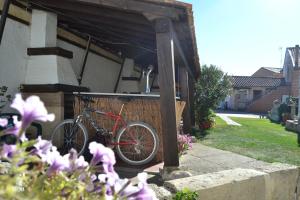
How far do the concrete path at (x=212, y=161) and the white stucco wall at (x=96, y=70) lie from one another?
3567 millimetres

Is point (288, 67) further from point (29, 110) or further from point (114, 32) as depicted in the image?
point (29, 110)

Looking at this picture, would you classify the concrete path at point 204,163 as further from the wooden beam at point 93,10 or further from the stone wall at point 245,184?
the wooden beam at point 93,10

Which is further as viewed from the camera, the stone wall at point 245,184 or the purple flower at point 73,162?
the stone wall at point 245,184

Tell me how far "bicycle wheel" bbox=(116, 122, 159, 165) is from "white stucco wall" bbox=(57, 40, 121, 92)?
2925 mm

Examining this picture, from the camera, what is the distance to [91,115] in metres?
6.10

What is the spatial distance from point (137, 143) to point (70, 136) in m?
1.20

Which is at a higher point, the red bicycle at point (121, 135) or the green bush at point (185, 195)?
the red bicycle at point (121, 135)

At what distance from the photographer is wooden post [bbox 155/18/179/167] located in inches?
190

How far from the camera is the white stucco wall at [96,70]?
8.43 meters

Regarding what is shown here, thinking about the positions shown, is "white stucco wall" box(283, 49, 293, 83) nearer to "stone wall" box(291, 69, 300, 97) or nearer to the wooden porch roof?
"stone wall" box(291, 69, 300, 97)

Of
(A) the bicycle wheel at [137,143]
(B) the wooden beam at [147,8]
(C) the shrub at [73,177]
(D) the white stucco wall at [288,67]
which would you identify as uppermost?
(D) the white stucco wall at [288,67]

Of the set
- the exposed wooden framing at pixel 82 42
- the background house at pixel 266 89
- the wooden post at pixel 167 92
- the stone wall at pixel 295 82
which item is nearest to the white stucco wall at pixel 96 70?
the exposed wooden framing at pixel 82 42

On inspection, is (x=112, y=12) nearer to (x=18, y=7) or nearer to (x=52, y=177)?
(x=18, y=7)

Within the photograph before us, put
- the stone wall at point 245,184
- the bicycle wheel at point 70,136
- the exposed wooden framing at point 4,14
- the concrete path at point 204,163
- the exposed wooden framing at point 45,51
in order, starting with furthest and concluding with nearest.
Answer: the exposed wooden framing at point 45,51, the bicycle wheel at point 70,136, the exposed wooden framing at point 4,14, the concrete path at point 204,163, the stone wall at point 245,184
